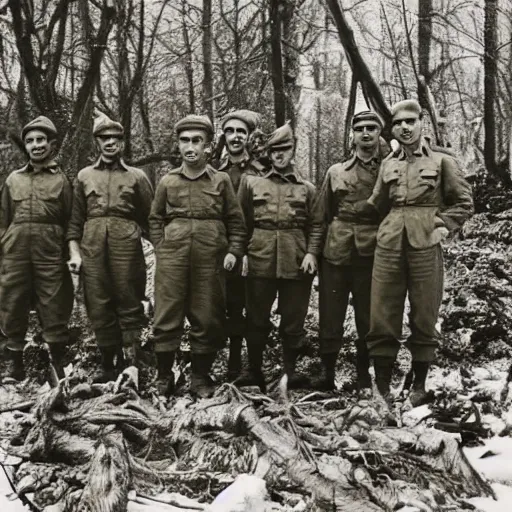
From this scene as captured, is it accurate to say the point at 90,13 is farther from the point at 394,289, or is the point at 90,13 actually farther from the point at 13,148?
the point at 394,289

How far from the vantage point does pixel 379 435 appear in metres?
3.13

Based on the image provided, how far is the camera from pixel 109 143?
4.64m

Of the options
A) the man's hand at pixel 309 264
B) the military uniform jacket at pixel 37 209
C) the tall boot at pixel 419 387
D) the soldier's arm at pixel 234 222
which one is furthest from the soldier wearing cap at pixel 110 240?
the tall boot at pixel 419 387

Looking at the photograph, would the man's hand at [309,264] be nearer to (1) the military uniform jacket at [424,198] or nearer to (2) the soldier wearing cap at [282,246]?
(2) the soldier wearing cap at [282,246]

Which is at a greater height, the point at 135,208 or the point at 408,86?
the point at 408,86

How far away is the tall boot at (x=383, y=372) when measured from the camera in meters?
4.23

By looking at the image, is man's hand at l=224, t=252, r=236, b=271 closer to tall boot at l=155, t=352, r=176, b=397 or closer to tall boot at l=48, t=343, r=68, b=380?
tall boot at l=155, t=352, r=176, b=397

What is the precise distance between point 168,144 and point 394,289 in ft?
8.17

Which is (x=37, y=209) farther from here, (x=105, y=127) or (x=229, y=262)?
(x=229, y=262)

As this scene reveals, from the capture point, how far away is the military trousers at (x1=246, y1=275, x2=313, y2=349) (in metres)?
4.56

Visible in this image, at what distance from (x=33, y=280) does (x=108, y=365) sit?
2.54 ft

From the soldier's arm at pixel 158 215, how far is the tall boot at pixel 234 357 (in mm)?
902

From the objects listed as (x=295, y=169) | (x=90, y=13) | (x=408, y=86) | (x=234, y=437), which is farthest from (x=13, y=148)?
(x=234, y=437)

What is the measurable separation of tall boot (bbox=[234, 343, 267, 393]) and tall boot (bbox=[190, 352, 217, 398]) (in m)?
0.24
